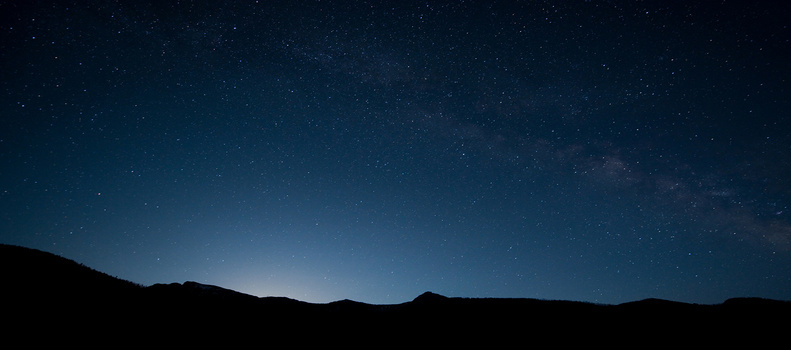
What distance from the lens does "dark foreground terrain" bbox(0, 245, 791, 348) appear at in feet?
30.6

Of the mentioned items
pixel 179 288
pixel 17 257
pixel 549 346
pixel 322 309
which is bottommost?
pixel 549 346

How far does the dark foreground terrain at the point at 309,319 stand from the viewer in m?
9.34

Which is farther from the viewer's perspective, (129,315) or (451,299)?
(451,299)

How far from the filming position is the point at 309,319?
Result: 14.8 meters

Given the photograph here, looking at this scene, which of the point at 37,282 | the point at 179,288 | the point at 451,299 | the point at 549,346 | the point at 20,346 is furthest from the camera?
the point at 451,299

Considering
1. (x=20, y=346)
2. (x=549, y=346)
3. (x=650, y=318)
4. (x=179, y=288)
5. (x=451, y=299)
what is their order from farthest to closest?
(x=451, y=299), (x=179, y=288), (x=650, y=318), (x=549, y=346), (x=20, y=346)

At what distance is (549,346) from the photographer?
11867 millimetres

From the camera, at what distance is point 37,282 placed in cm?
1044

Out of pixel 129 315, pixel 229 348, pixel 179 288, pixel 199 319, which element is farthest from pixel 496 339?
pixel 179 288

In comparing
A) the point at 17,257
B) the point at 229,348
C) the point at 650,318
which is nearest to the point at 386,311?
the point at 229,348

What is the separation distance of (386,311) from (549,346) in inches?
317

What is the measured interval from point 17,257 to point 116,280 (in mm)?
3318

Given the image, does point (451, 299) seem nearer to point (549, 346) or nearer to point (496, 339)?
point (496, 339)

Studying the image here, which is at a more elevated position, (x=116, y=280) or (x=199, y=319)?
(x=116, y=280)
